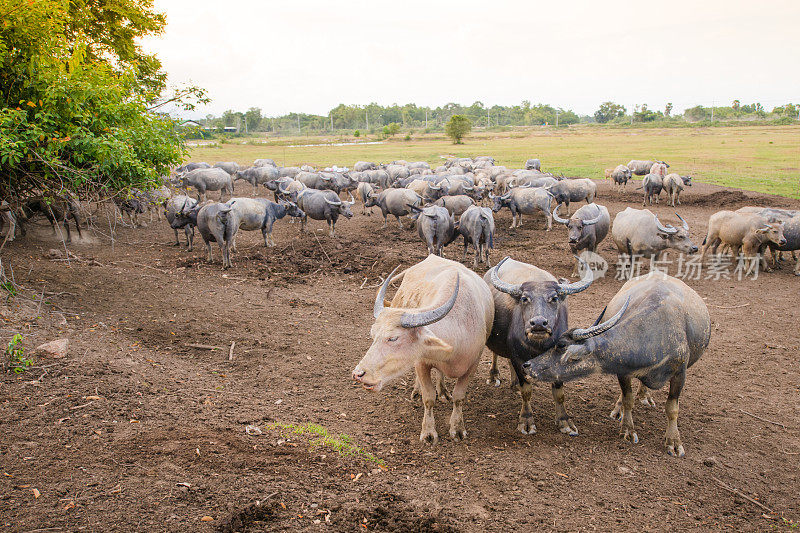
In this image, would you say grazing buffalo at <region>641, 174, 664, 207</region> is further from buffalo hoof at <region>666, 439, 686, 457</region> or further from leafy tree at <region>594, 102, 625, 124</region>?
leafy tree at <region>594, 102, 625, 124</region>

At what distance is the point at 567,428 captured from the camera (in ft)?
17.9

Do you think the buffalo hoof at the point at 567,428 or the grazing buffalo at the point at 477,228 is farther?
the grazing buffalo at the point at 477,228

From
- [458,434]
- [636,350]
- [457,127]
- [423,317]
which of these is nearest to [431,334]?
[423,317]

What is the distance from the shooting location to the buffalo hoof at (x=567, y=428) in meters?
5.44

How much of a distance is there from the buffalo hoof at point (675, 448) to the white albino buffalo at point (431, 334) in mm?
2130

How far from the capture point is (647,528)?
404 centimetres

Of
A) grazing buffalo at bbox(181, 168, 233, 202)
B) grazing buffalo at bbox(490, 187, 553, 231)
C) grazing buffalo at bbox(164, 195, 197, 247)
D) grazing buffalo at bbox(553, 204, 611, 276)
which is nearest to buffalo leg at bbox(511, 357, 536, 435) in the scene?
grazing buffalo at bbox(553, 204, 611, 276)

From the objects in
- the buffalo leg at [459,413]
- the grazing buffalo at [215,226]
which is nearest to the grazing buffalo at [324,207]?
the grazing buffalo at [215,226]

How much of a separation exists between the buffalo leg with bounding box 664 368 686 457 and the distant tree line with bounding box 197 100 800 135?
247ft

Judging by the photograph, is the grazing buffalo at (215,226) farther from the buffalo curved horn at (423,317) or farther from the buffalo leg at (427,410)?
the buffalo curved horn at (423,317)

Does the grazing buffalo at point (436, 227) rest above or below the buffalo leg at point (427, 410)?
above

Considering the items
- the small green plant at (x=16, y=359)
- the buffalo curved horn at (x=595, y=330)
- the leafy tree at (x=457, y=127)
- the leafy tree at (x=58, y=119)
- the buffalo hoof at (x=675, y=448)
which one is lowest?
the buffalo hoof at (x=675, y=448)

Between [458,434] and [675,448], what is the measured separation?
2.24m

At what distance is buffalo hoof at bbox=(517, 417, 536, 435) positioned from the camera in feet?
17.9
